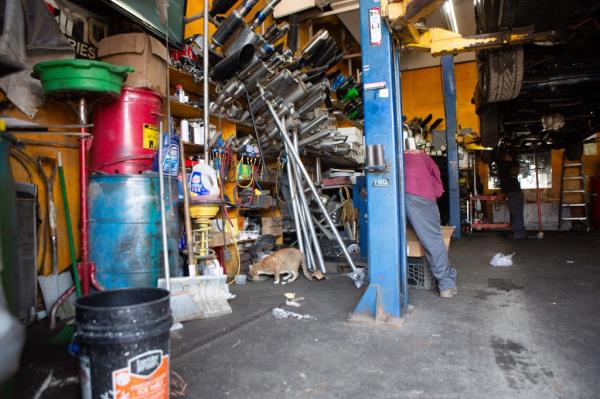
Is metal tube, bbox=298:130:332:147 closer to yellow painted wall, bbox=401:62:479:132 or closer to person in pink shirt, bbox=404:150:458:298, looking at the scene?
person in pink shirt, bbox=404:150:458:298

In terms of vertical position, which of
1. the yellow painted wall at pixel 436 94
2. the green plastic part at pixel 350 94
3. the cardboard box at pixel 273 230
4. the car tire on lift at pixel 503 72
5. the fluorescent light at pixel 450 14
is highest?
the fluorescent light at pixel 450 14

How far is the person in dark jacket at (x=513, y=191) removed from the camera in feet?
27.1

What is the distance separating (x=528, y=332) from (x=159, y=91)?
11.0ft

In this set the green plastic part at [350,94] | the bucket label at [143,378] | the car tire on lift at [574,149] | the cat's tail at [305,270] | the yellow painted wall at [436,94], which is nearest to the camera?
the bucket label at [143,378]

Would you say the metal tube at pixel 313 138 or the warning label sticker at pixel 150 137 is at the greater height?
the metal tube at pixel 313 138

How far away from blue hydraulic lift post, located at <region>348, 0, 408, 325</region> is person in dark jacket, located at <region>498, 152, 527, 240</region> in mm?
6538

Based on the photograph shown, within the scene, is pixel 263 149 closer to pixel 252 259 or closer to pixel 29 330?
pixel 252 259

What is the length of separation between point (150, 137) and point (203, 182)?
573mm

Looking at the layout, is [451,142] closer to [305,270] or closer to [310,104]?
[310,104]

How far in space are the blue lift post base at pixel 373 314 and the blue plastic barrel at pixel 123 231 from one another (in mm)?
1529

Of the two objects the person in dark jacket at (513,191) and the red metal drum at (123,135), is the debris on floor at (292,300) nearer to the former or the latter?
the red metal drum at (123,135)

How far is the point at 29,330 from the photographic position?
2.67m

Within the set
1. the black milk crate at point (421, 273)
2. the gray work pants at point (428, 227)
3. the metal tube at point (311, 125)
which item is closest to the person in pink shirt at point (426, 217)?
the gray work pants at point (428, 227)

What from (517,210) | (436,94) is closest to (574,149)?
(517,210)
